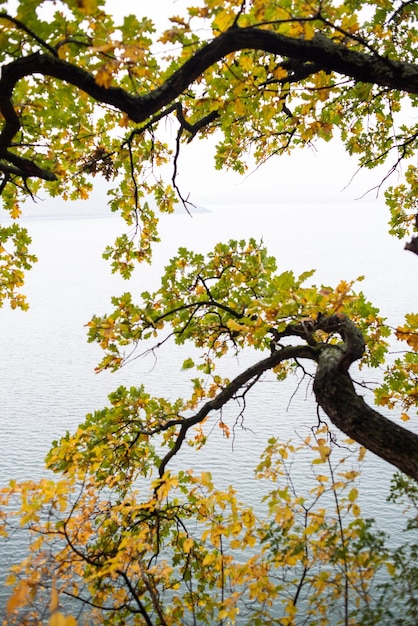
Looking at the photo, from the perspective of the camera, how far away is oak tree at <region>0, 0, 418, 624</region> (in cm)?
388

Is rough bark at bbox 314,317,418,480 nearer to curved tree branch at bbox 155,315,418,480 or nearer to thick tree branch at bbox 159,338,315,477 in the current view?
curved tree branch at bbox 155,315,418,480

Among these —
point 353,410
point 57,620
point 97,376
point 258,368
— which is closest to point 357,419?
point 353,410

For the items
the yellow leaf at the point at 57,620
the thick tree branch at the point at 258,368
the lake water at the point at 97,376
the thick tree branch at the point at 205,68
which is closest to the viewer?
the yellow leaf at the point at 57,620

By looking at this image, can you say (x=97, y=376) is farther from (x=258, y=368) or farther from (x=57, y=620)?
(x=57, y=620)

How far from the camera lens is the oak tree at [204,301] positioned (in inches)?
153

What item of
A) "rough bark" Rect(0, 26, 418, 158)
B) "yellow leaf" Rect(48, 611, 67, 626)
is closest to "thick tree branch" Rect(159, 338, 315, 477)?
"rough bark" Rect(0, 26, 418, 158)

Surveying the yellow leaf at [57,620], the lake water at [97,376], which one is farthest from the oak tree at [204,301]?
the lake water at [97,376]

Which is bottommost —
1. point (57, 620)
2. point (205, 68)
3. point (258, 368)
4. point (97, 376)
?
point (57, 620)

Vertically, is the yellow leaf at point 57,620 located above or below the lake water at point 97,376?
below

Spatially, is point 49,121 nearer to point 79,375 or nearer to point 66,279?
point 79,375

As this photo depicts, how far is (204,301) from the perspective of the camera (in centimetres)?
711

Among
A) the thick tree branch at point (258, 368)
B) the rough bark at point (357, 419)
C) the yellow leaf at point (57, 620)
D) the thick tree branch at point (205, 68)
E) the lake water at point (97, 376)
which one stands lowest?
the yellow leaf at point (57, 620)

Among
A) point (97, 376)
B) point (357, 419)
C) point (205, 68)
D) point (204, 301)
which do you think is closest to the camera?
point (205, 68)

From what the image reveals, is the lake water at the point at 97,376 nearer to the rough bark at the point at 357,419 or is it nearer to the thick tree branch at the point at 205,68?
the rough bark at the point at 357,419
